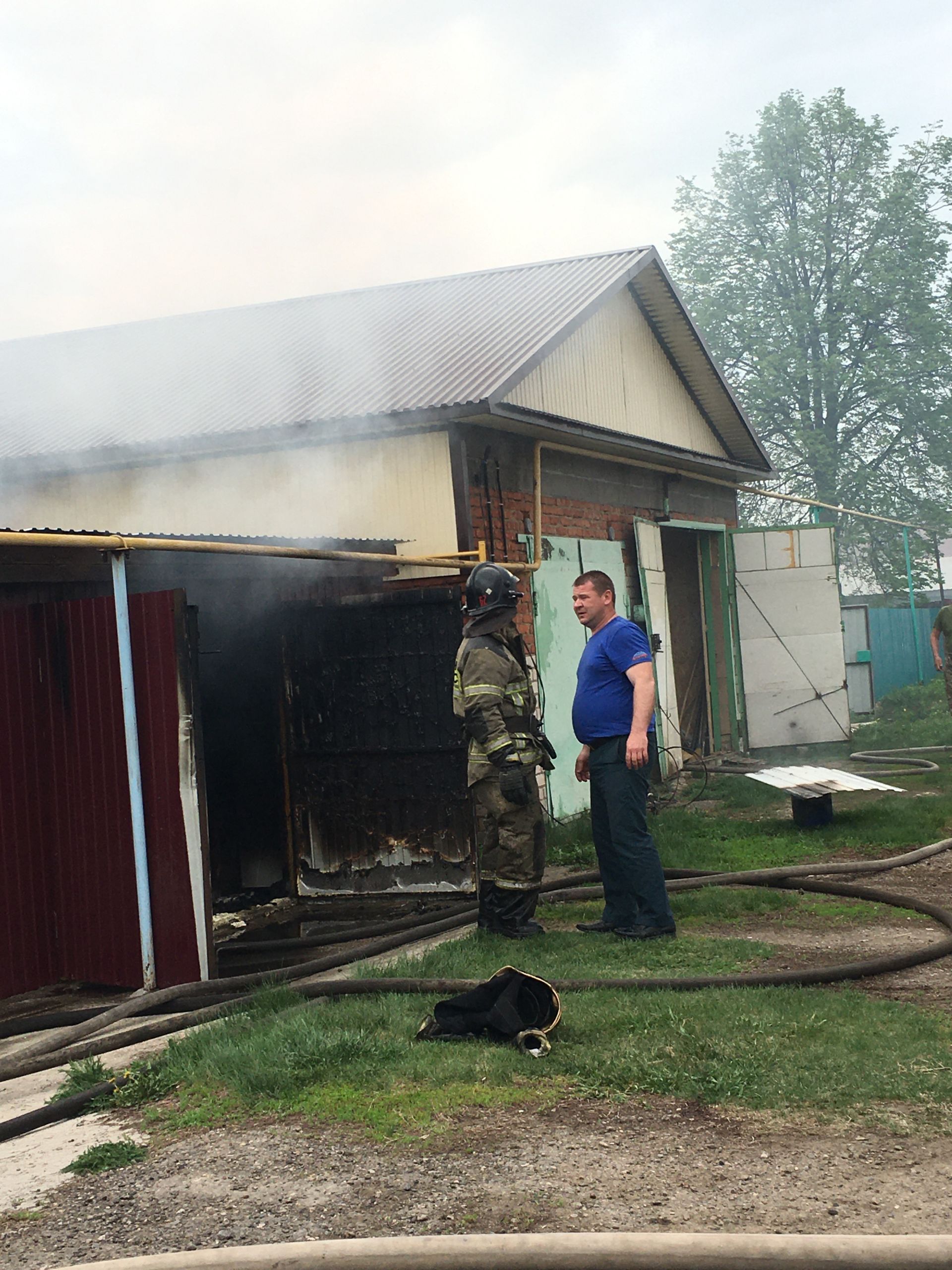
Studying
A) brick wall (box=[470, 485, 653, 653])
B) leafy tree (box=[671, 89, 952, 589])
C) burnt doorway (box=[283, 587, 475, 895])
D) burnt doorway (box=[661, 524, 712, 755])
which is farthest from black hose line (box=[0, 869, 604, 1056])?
leafy tree (box=[671, 89, 952, 589])

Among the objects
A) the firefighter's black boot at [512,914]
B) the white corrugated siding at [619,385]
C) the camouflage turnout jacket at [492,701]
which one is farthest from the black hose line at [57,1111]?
the white corrugated siding at [619,385]

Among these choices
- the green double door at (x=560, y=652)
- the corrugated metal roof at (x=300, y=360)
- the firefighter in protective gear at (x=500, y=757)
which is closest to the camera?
the firefighter in protective gear at (x=500, y=757)

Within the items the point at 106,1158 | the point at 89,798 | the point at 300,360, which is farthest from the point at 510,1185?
the point at 300,360

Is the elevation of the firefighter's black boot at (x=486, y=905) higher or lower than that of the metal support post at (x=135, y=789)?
lower

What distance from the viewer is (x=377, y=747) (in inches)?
316

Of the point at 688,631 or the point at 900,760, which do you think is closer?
the point at 900,760

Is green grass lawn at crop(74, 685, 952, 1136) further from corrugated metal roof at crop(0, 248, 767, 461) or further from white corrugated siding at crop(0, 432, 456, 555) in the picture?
corrugated metal roof at crop(0, 248, 767, 461)

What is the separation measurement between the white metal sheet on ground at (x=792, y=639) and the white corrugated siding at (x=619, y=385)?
1548 mm

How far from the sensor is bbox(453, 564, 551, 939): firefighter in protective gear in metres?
6.36

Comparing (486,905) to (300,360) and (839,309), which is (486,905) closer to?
(300,360)

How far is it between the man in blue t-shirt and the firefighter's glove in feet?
1.09

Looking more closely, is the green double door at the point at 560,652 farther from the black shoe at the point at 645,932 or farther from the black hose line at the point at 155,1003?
the black hose line at the point at 155,1003

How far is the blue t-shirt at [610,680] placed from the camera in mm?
6387

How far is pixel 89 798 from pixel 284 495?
4109 millimetres
